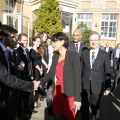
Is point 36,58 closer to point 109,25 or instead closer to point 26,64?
point 26,64

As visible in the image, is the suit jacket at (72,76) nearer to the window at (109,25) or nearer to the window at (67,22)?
the window at (67,22)

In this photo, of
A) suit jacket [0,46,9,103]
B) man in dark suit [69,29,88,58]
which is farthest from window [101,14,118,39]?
suit jacket [0,46,9,103]

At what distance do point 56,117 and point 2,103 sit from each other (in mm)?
1015

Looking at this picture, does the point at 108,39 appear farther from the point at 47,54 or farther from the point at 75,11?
the point at 47,54

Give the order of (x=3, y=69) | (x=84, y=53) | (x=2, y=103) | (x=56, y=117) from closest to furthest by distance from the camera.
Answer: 1. (x=3, y=69)
2. (x=2, y=103)
3. (x=56, y=117)
4. (x=84, y=53)

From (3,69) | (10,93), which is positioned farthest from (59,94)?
(3,69)

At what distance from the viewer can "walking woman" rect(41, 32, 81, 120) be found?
2729 millimetres

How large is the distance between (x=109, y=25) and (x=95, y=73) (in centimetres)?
1866

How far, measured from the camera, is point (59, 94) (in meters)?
2.92

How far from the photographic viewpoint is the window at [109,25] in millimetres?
20344

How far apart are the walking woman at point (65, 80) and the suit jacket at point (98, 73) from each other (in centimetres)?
70

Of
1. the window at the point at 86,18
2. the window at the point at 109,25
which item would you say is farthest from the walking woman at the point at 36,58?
the window at the point at 109,25

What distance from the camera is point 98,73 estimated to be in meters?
3.35

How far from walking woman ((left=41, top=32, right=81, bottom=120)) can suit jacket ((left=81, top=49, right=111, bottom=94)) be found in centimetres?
70
